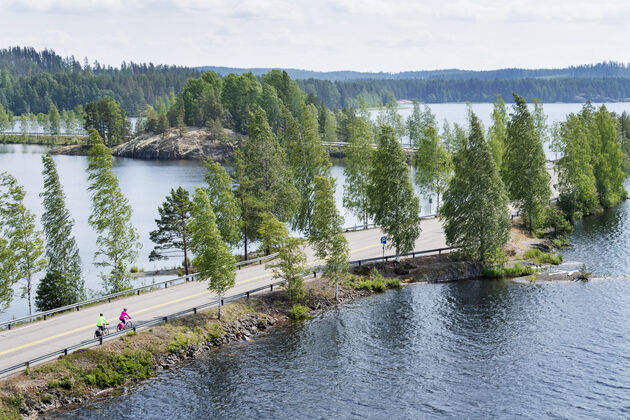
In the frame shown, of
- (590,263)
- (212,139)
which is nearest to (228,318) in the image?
(590,263)

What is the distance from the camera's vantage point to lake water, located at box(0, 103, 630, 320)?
257 ft

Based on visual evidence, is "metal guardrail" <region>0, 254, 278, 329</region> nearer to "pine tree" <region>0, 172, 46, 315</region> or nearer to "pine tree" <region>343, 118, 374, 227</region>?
"pine tree" <region>0, 172, 46, 315</region>

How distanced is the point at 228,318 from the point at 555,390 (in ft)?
86.7

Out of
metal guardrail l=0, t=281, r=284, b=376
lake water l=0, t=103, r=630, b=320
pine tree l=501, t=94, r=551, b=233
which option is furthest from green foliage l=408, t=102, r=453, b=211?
metal guardrail l=0, t=281, r=284, b=376

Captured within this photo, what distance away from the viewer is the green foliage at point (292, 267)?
189 feet

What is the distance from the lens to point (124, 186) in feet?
424

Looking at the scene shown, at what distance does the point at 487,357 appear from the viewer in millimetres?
47969

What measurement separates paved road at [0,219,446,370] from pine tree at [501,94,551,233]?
2312 centimetres

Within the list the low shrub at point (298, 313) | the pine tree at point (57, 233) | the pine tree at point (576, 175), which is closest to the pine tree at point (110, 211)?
the pine tree at point (57, 233)

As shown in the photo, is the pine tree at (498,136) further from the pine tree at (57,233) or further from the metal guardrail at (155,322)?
the pine tree at (57,233)

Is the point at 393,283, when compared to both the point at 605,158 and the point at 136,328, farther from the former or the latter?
the point at 605,158

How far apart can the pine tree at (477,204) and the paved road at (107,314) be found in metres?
8.64

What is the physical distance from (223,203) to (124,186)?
70.0 metres

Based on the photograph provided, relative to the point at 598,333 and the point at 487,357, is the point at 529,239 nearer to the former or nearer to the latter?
the point at 598,333
